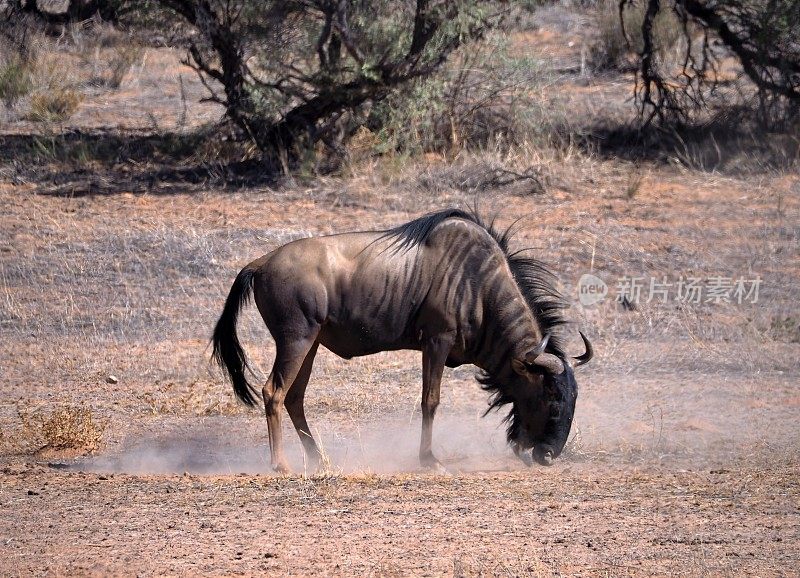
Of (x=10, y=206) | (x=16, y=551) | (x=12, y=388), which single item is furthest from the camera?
(x=10, y=206)

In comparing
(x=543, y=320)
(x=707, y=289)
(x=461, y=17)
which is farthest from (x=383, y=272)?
(x=461, y=17)

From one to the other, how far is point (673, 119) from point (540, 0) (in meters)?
2.97

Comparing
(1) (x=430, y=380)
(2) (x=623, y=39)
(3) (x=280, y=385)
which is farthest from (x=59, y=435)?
(2) (x=623, y=39)

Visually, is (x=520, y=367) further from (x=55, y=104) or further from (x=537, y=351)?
(x=55, y=104)

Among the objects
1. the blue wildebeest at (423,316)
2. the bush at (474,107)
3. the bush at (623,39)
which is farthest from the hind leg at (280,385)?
the bush at (623,39)

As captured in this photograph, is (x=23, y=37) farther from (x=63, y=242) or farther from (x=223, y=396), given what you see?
(x=223, y=396)

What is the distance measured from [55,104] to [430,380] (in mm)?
12024

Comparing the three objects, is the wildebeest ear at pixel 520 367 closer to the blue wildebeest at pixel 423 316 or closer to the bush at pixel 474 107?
the blue wildebeest at pixel 423 316

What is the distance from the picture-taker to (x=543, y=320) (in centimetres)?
796

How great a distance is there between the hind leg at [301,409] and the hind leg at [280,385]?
0.89 feet

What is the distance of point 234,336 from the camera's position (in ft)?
26.3

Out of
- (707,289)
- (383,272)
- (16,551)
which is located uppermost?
(383,272)

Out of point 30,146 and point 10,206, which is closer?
point 10,206

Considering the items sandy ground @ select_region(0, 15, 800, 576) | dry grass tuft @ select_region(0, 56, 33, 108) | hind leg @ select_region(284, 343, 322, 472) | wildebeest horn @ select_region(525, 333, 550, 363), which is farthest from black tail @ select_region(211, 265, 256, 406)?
dry grass tuft @ select_region(0, 56, 33, 108)
